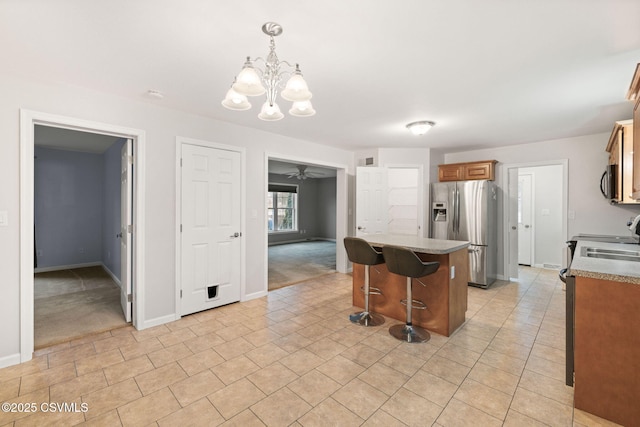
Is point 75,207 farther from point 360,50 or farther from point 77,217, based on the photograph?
point 360,50

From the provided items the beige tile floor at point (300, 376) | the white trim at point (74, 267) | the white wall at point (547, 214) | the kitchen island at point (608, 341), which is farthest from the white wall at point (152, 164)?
the white wall at point (547, 214)

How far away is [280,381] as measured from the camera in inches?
82.4

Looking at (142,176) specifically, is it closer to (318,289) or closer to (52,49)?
(52,49)

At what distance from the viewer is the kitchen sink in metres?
2.40

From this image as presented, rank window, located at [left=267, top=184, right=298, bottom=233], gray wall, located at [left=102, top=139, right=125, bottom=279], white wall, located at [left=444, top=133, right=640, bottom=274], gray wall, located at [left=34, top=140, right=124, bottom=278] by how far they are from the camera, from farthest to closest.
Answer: window, located at [left=267, top=184, right=298, bottom=233], gray wall, located at [left=34, top=140, right=124, bottom=278], gray wall, located at [left=102, top=139, right=125, bottom=279], white wall, located at [left=444, top=133, right=640, bottom=274]

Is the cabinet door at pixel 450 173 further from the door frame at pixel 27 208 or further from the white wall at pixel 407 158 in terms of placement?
the door frame at pixel 27 208

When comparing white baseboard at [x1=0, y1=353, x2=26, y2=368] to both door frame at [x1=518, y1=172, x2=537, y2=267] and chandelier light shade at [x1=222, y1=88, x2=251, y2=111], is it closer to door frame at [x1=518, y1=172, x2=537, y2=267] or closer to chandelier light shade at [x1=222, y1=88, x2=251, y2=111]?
chandelier light shade at [x1=222, y1=88, x2=251, y2=111]

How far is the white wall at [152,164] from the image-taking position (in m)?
2.33

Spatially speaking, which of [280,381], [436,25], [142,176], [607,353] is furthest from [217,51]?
[607,353]

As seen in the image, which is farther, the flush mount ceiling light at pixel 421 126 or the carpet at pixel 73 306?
the flush mount ceiling light at pixel 421 126

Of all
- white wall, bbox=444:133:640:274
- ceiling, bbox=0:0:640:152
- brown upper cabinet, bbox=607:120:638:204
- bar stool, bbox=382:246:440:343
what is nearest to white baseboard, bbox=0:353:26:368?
ceiling, bbox=0:0:640:152

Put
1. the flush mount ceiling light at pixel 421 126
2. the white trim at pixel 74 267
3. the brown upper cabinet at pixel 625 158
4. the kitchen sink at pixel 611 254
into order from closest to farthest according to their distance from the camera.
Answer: the kitchen sink at pixel 611 254 → the brown upper cabinet at pixel 625 158 → the flush mount ceiling light at pixel 421 126 → the white trim at pixel 74 267

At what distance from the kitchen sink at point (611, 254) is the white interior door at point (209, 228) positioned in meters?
3.69

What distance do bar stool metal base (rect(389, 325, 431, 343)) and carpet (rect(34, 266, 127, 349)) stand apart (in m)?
2.94
